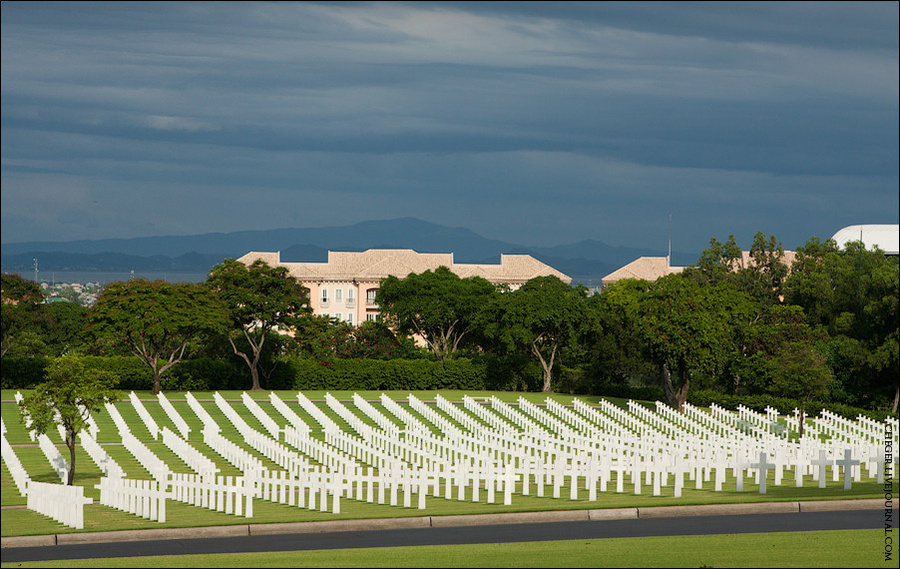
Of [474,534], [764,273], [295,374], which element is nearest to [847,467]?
[474,534]

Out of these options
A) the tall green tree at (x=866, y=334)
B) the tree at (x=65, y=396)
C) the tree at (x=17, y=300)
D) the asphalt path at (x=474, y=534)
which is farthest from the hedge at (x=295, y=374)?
the asphalt path at (x=474, y=534)

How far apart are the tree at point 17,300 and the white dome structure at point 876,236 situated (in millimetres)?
73836

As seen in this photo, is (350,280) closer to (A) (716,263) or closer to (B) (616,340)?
(A) (716,263)

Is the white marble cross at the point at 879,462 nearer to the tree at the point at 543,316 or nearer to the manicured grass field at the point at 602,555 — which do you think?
the manicured grass field at the point at 602,555

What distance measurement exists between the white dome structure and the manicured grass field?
3617 inches

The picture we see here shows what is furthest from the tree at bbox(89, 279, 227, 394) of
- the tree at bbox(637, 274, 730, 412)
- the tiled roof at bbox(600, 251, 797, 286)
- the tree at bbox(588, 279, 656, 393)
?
the tiled roof at bbox(600, 251, 797, 286)

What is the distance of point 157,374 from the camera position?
49.6 m

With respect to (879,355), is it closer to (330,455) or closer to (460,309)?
(460,309)

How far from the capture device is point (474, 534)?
16.5 m

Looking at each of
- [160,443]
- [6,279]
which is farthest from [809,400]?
[6,279]

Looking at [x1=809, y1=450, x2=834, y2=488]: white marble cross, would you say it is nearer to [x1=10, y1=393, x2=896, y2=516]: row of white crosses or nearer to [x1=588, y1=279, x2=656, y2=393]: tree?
[x1=10, y1=393, x2=896, y2=516]: row of white crosses

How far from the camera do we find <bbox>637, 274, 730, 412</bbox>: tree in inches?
1873

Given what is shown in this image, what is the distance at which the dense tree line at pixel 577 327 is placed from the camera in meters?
48.8

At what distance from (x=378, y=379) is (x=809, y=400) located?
2305 centimetres
